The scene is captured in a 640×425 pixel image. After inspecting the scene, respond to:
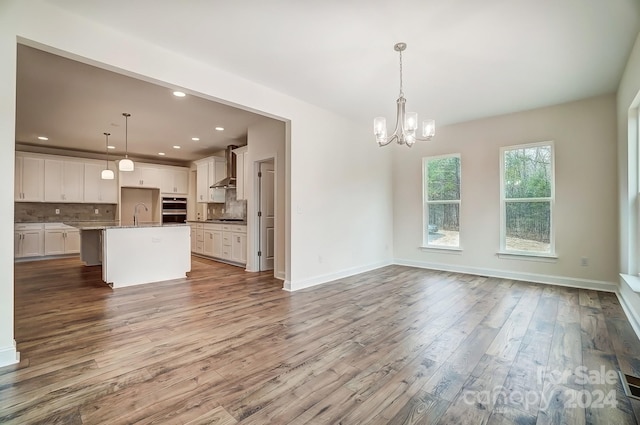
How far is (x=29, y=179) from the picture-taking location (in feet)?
Result: 23.2

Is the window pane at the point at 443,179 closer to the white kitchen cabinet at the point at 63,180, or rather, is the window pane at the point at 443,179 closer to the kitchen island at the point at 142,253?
the kitchen island at the point at 142,253

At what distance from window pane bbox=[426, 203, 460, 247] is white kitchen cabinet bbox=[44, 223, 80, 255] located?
8.67 meters

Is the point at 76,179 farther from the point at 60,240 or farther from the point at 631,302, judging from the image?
the point at 631,302

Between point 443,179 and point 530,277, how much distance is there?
2.26 m

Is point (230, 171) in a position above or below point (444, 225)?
above

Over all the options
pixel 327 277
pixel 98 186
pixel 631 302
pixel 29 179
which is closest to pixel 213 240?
pixel 327 277

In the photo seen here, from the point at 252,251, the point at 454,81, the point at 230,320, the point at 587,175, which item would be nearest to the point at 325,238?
the point at 252,251

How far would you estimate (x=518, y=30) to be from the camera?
2684 millimetres

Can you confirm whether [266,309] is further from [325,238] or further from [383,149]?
[383,149]

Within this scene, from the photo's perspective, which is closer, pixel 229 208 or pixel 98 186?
pixel 229 208

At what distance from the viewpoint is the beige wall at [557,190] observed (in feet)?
14.0

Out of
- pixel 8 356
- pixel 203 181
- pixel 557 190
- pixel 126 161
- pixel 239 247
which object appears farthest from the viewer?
pixel 203 181

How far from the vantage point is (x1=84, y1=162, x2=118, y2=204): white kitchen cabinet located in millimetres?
7875

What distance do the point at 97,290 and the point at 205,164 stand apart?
178 inches
